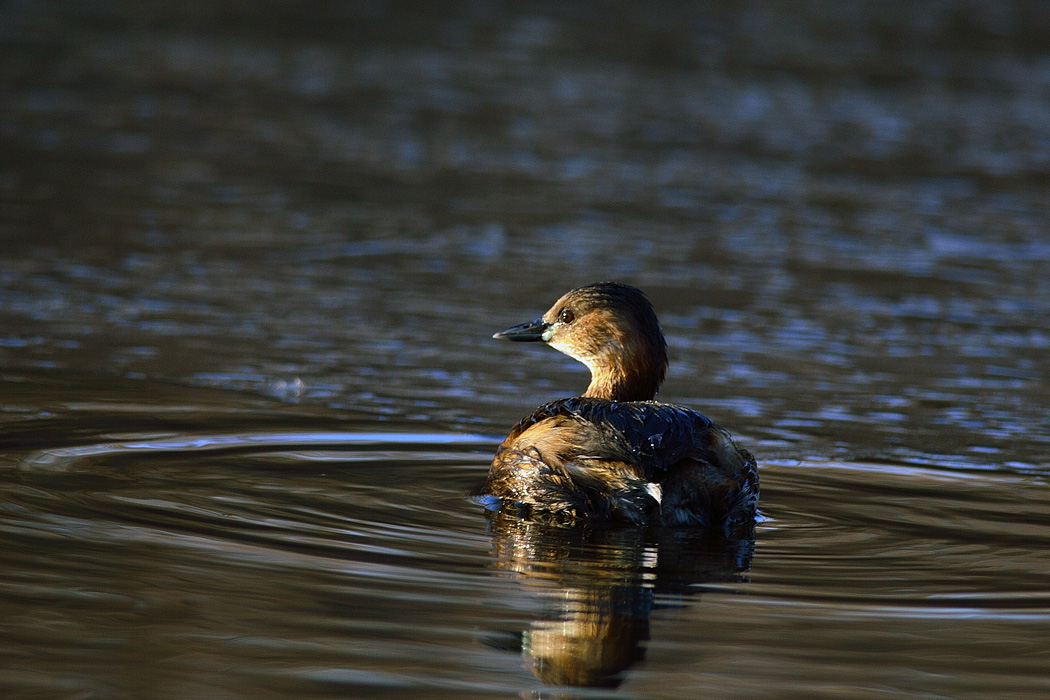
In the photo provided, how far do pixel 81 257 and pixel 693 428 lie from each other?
5.92 metres

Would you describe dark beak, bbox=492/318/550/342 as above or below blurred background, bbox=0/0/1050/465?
below

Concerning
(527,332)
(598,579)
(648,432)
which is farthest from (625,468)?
(527,332)

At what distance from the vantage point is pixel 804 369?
9.00 m

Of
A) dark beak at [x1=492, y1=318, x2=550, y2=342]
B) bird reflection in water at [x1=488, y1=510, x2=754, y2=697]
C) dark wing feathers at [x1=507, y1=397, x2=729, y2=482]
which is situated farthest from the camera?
dark beak at [x1=492, y1=318, x2=550, y2=342]

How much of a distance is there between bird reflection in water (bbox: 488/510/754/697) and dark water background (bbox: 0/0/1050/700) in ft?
0.06

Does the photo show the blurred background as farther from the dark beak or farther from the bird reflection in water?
the bird reflection in water

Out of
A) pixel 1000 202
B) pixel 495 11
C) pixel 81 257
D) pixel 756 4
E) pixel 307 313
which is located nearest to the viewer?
pixel 307 313

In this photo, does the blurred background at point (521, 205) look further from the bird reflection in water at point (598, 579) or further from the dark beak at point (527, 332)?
the bird reflection in water at point (598, 579)

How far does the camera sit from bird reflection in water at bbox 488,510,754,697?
14.6ft

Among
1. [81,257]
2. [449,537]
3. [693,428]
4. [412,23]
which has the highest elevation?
[412,23]

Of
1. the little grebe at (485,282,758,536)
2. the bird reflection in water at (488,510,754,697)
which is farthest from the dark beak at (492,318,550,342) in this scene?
the bird reflection in water at (488,510,754,697)

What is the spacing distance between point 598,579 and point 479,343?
4.19 m

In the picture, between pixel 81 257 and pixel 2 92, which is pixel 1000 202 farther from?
pixel 2 92

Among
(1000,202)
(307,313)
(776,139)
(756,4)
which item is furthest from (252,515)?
(756,4)
